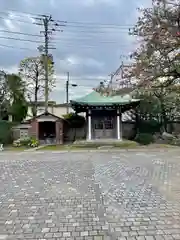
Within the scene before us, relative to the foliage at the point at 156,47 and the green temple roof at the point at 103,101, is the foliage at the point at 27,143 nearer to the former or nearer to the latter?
the green temple roof at the point at 103,101

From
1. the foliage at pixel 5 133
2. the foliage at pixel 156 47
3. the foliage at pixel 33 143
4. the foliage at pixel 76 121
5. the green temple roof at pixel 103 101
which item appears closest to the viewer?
the foliage at pixel 156 47

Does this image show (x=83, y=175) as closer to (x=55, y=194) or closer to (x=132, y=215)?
(x=55, y=194)

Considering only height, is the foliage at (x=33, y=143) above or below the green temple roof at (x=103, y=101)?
below

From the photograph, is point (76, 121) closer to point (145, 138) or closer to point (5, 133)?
point (5, 133)

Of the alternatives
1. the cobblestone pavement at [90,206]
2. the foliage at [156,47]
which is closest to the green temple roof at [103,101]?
the foliage at [156,47]

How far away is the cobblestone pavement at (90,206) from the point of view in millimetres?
3229

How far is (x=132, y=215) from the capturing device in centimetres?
383

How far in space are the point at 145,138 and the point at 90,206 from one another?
1782 centimetres

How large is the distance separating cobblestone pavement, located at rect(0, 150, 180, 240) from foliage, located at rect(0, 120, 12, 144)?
14.3 meters

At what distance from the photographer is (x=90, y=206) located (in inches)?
170

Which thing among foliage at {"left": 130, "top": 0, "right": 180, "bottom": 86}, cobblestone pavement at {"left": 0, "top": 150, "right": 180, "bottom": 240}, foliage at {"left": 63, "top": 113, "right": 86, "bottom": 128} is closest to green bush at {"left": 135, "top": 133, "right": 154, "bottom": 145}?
foliage at {"left": 63, "top": 113, "right": 86, "bottom": 128}

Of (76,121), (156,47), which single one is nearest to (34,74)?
(76,121)

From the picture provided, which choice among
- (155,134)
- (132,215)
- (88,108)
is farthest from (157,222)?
(155,134)

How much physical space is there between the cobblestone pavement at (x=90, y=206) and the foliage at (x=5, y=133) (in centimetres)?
1431
